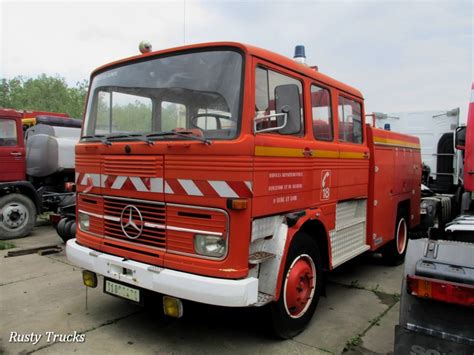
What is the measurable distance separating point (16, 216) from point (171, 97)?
232 inches

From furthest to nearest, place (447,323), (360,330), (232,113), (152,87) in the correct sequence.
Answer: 1. (360,330)
2. (152,87)
3. (232,113)
4. (447,323)

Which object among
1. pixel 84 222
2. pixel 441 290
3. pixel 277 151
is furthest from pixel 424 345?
pixel 84 222

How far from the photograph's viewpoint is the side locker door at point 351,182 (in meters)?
4.28

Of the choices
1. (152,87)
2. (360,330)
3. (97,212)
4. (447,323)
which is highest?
(152,87)

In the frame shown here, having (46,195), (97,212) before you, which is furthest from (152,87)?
(46,195)

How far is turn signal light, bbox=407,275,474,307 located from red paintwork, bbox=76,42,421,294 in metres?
1.10

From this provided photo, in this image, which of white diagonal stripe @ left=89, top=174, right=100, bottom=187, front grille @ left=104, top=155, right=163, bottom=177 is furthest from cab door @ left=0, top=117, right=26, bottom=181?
front grille @ left=104, top=155, right=163, bottom=177

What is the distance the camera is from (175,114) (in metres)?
3.32

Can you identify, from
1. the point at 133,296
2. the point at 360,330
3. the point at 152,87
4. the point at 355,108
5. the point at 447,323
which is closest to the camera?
the point at 447,323

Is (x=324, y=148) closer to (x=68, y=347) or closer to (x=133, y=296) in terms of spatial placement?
(x=133, y=296)

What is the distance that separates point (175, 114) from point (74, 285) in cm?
286

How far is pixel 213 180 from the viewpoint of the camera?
9.53 ft

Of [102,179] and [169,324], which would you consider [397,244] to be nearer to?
[169,324]

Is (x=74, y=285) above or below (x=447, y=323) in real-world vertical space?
below
